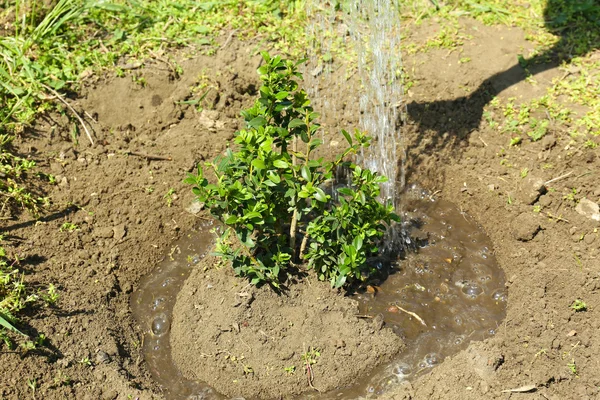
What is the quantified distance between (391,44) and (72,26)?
9.00ft

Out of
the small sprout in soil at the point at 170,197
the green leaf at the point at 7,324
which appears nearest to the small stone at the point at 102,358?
the green leaf at the point at 7,324

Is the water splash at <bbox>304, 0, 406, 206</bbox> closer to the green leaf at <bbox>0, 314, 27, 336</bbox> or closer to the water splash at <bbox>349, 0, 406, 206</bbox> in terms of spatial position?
the water splash at <bbox>349, 0, 406, 206</bbox>

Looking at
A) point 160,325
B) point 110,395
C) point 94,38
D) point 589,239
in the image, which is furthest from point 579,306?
point 94,38

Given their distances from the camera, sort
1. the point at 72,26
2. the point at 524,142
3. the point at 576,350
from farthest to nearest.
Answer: the point at 72,26 < the point at 524,142 < the point at 576,350

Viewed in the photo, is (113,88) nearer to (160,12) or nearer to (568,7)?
(160,12)

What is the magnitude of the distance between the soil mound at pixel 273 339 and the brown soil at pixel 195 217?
0.39 feet

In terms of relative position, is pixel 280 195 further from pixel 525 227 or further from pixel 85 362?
pixel 525 227

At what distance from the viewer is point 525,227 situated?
166 inches

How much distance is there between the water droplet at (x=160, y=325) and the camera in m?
3.93

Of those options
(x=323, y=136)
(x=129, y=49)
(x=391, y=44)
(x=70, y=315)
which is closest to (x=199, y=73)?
(x=129, y=49)

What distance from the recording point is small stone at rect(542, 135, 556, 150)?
4.55 m

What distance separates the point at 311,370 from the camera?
3.64 m

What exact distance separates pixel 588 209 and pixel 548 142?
1.97 feet

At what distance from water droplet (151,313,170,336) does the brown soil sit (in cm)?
13
